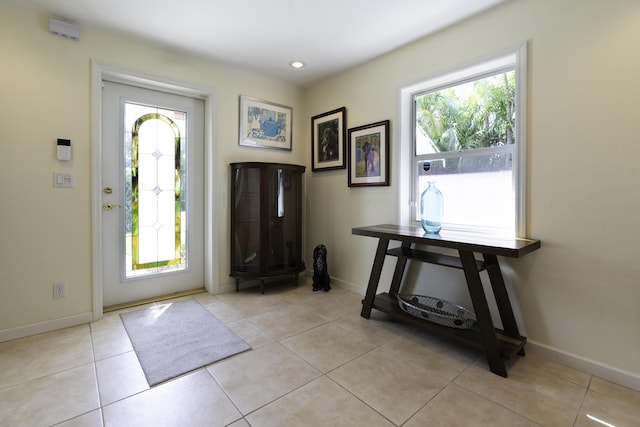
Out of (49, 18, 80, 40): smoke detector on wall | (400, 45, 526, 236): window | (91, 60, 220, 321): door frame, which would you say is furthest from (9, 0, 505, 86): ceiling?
(400, 45, 526, 236): window

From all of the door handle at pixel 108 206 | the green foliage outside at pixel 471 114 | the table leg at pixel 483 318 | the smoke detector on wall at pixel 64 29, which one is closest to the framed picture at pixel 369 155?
the green foliage outside at pixel 471 114

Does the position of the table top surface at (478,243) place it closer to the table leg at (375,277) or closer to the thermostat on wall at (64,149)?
the table leg at (375,277)

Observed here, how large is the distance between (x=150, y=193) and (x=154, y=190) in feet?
0.15

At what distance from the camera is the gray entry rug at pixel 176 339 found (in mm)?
1799

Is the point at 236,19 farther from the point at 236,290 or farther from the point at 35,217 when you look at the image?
the point at 236,290

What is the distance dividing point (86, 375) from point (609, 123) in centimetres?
338

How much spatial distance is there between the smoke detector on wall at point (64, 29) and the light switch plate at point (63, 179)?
106 centimetres

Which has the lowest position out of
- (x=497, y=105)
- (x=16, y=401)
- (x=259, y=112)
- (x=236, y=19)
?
(x=16, y=401)

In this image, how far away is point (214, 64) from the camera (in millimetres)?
3023

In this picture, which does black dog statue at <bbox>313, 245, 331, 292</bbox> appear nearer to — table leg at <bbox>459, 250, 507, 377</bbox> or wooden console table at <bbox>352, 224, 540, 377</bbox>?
wooden console table at <bbox>352, 224, 540, 377</bbox>

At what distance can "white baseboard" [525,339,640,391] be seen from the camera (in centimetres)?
162

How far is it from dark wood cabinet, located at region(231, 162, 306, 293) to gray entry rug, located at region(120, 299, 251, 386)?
657 mm

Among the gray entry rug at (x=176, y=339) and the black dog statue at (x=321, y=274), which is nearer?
the gray entry rug at (x=176, y=339)

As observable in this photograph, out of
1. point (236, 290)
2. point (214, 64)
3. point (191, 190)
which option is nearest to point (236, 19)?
point (214, 64)
